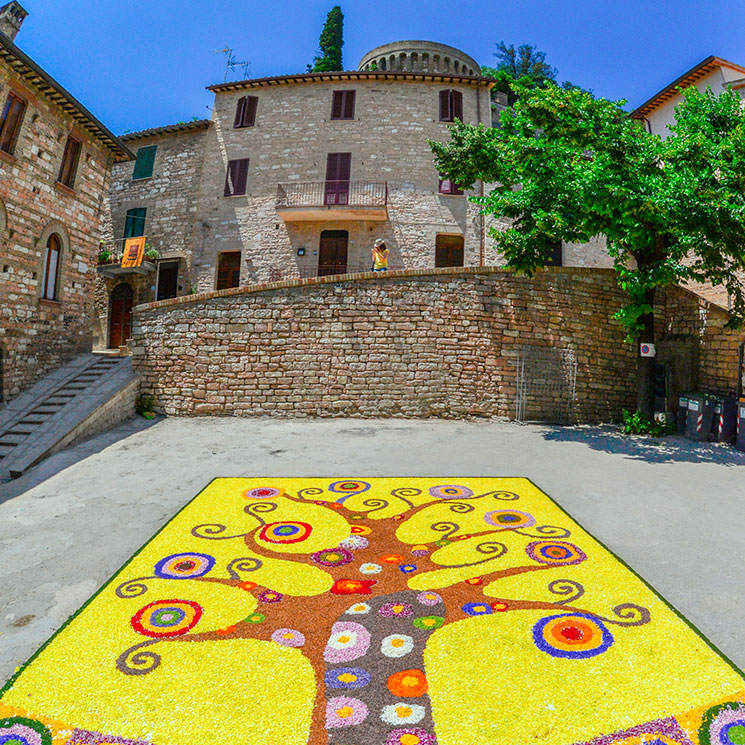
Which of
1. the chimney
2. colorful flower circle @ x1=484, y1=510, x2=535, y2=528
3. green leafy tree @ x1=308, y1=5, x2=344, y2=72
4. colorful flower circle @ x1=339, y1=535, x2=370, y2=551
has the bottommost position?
colorful flower circle @ x1=339, y1=535, x2=370, y2=551

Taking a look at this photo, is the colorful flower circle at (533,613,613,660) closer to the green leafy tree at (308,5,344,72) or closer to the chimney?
the chimney

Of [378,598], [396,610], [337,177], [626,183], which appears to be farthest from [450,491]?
[337,177]

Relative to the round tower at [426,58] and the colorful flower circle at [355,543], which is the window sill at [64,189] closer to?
the colorful flower circle at [355,543]

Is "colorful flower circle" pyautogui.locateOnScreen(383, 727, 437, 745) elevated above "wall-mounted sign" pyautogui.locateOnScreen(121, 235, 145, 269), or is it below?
below

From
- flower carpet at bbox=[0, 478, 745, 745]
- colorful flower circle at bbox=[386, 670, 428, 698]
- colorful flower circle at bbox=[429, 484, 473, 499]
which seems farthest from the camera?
colorful flower circle at bbox=[429, 484, 473, 499]

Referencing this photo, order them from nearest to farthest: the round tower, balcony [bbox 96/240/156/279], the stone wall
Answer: the stone wall → balcony [bbox 96/240/156/279] → the round tower

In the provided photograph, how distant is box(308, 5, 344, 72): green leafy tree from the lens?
85.1 feet

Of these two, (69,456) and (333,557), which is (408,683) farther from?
(69,456)

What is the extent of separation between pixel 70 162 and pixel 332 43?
20.3 metres

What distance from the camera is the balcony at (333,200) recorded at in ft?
54.6

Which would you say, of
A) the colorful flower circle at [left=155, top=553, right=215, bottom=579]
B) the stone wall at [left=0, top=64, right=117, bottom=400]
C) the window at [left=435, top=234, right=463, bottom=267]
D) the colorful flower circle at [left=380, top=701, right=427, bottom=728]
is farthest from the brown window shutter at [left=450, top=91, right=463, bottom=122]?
the colorful flower circle at [left=380, top=701, right=427, bottom=728]

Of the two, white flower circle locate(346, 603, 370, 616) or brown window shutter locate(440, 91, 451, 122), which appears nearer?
white flower circle locate(346, 603, 370, 616)

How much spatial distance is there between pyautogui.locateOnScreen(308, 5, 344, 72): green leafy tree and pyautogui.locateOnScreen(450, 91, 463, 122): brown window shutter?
440 inches

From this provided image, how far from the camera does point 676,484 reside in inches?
249
